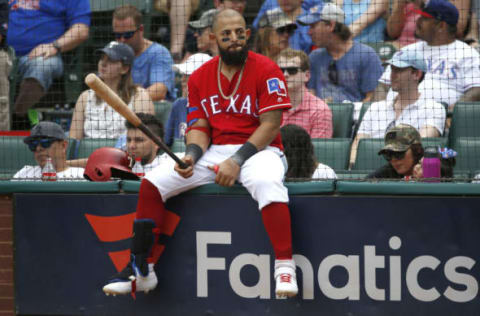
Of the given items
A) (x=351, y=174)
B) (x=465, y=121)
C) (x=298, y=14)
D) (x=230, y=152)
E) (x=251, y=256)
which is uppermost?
(x=298, y=14)

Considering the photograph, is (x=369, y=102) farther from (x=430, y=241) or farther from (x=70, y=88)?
(x=70, y=88)

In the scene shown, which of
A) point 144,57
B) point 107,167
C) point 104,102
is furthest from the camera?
point 144,57

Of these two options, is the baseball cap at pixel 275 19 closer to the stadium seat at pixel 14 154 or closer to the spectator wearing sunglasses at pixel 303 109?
the spectator wearing sunglasses at pixel 303 109

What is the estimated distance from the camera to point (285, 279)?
13.0ft

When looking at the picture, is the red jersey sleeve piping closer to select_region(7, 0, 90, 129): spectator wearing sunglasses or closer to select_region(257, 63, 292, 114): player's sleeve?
select_region(257, 63, 292, 114): player's sleeve

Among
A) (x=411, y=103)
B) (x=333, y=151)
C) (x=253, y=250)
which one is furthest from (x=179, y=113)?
(x=253, y=250)

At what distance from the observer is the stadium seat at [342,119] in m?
6.15

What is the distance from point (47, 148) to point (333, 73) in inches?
99.7

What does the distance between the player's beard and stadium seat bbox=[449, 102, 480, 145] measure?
1993 millimetres

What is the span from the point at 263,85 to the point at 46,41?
393 centimetres

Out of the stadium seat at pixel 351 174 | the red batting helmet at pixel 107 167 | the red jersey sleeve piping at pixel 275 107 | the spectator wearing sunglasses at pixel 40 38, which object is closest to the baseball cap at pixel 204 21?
the spectator wearing sunglasses at pixel 40 38

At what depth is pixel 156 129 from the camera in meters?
5.55

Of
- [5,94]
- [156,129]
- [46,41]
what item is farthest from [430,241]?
[46,41]

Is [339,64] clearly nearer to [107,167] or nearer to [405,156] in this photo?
[405,156]
